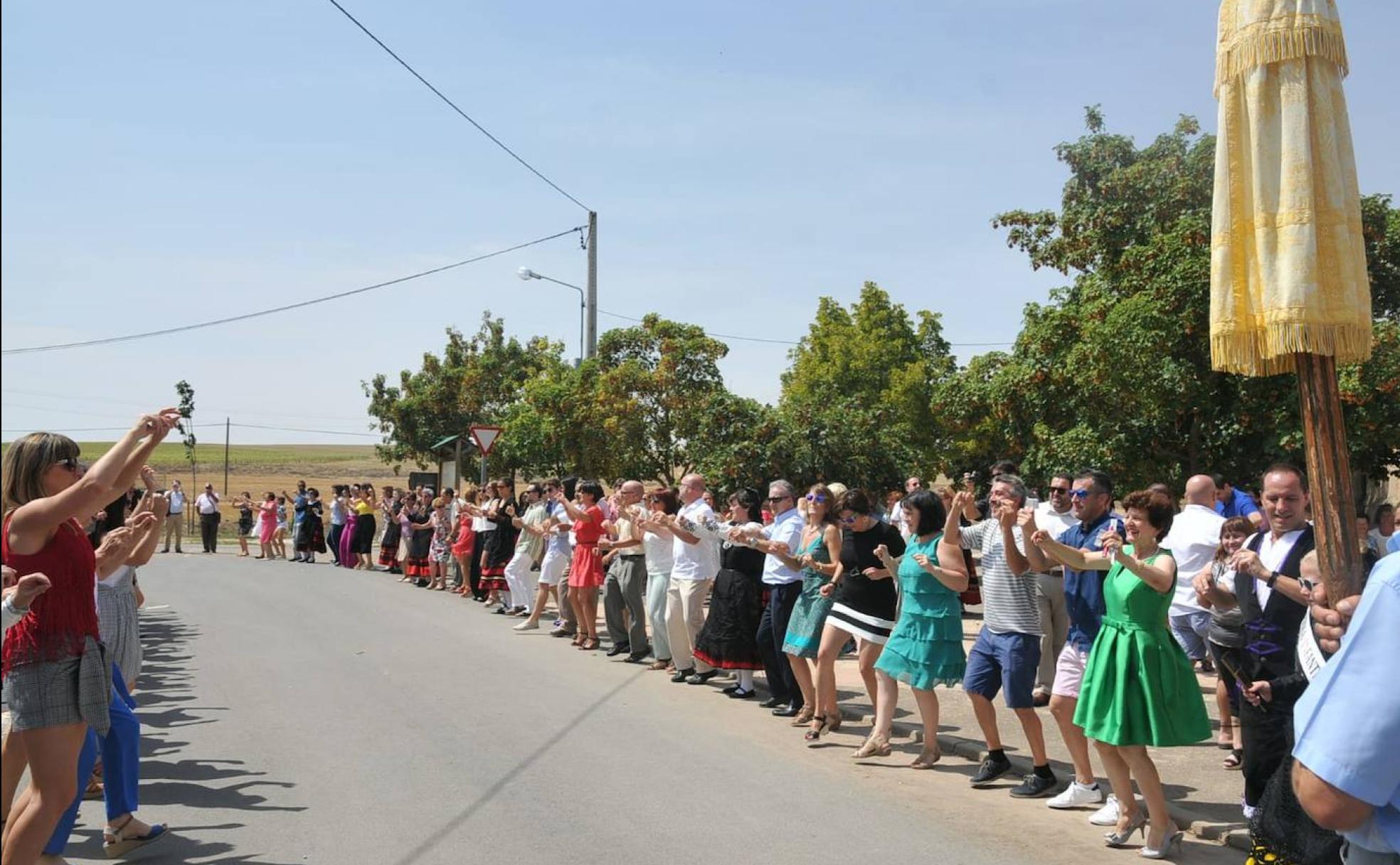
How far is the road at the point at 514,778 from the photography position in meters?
6.27

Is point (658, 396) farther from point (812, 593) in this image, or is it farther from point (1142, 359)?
point (812, 593)

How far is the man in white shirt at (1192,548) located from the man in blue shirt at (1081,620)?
1618 millimetres

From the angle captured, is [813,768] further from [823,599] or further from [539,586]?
[539,586]

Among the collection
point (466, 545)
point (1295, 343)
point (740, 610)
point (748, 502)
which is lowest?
point (466, 545)

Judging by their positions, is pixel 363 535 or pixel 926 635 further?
pixel 363 535

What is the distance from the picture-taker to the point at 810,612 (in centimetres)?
966

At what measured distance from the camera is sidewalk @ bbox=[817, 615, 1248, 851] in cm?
693

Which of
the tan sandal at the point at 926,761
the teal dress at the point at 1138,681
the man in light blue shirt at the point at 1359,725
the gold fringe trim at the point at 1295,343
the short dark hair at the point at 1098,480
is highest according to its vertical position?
the gold fringe trim at the point at 1295,343

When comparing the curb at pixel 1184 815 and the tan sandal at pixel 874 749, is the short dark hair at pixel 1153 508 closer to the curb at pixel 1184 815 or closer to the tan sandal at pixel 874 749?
the curb at pixel 1184 815

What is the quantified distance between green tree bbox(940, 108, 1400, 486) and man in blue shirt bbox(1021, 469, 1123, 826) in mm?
10116

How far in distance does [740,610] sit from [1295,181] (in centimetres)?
681

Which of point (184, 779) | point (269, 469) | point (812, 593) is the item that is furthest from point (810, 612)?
point (269, 469)

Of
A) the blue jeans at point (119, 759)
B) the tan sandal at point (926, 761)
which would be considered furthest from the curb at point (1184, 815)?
the blue jeans at point (119, 759)

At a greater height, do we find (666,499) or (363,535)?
(666,499)
